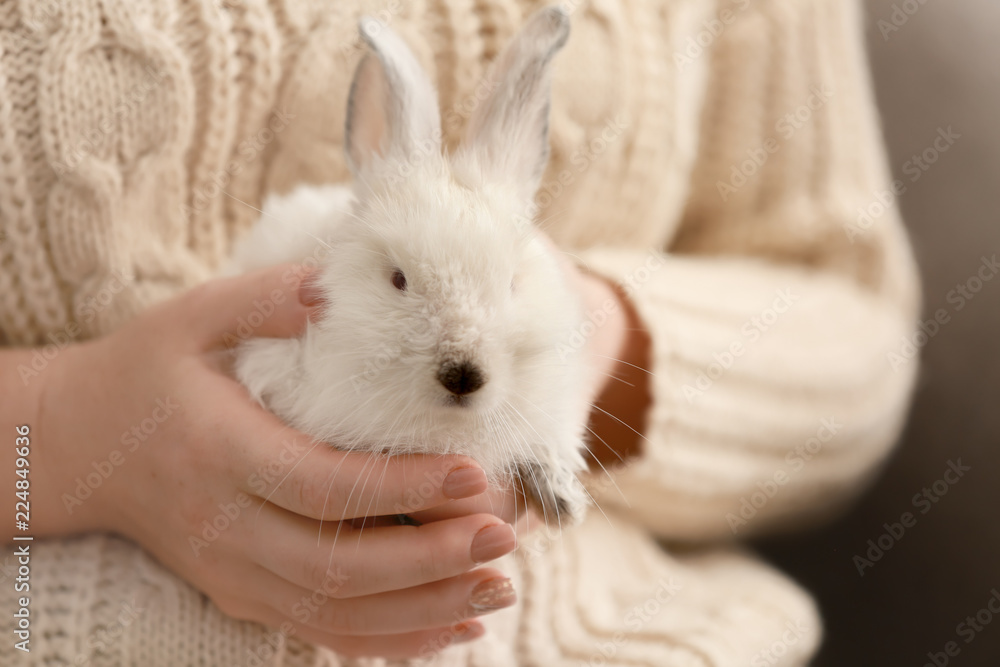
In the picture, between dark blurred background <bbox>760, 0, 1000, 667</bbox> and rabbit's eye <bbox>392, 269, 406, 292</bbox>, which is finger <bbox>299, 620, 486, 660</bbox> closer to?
rabbit's eye <bbox>392, 269, 406, 292</bbox>

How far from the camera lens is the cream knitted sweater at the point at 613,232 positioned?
0.73 meters

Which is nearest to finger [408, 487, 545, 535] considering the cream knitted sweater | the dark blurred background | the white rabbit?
the white rabbit

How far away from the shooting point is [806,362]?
0.99 meters

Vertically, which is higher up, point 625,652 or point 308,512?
point 308,512

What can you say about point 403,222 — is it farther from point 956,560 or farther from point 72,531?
point 956,560

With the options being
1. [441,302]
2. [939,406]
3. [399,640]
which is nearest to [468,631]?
[399,640]

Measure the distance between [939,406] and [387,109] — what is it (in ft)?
2.52

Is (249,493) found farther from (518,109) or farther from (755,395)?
(755,395)

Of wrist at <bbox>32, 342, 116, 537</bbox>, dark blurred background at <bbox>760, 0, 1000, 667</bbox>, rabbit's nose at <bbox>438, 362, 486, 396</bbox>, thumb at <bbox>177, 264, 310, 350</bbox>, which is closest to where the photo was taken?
rabbit's nose at <bbox>438, 362, 486, 396</bbox>

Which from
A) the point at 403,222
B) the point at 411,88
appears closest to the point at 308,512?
the point at 403,222

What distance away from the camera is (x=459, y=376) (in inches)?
18.8

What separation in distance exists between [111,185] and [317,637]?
504 millimetres

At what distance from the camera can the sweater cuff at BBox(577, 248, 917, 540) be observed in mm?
891

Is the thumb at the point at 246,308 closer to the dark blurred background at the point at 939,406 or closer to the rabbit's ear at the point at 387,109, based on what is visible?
the rabbit's ear at the point at 387,109
